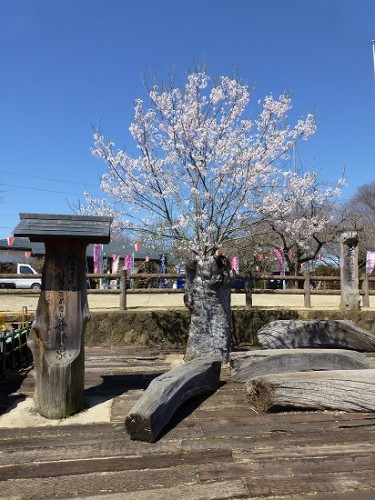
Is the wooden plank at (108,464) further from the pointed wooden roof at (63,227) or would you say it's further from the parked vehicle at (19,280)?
the parked vehicle at (19,280)

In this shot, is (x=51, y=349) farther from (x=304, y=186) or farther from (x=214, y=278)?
(x=304, y=186)

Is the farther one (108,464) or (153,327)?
(153,327)

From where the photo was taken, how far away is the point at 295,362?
18.3ft

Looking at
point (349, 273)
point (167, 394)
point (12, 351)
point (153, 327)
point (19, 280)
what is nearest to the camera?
point (167, 394)

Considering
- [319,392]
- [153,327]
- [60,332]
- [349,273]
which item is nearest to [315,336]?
[319,392]

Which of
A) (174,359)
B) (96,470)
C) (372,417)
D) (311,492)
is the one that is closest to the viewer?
(311,492)

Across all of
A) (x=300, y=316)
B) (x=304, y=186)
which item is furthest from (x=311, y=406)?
(x=300, y=316)

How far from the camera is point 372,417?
4363 mm

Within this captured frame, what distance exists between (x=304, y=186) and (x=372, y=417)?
5.03 meters

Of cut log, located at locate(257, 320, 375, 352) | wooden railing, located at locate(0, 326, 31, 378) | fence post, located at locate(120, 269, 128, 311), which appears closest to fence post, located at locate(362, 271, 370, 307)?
cut log, located at locate(257, 320, 375, 352)

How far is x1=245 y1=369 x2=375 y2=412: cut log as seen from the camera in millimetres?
4488

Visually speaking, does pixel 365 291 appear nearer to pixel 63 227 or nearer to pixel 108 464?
pixel 63 227

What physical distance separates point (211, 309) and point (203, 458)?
12.7 ft

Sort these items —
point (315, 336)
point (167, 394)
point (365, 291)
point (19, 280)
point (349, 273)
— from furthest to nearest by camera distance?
point (19, 280)
point (365, 291)
point (349, 273)
point (315, 336)
point (167, 394)
